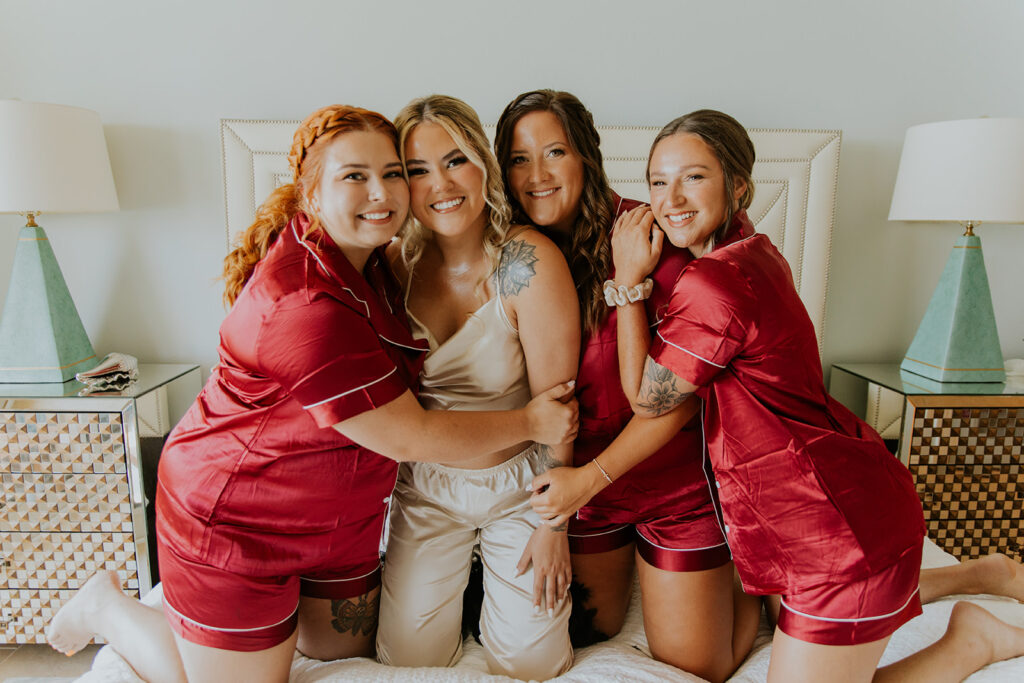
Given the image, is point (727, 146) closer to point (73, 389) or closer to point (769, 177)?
point (769, 177)

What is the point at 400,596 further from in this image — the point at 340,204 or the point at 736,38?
the point at 736,38

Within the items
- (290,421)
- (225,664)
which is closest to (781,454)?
(290,421)

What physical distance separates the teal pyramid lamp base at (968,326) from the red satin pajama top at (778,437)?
1.32m

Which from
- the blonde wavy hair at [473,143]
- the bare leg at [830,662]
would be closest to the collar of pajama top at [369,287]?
the blonde wavy hair at [473,143]

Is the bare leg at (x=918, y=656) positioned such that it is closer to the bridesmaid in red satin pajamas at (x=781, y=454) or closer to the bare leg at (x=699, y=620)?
the bridesmaid in red satin pajamas at (x=781, y=454)

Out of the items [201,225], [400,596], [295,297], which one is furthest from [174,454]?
[201,225]

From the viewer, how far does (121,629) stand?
1570 mm

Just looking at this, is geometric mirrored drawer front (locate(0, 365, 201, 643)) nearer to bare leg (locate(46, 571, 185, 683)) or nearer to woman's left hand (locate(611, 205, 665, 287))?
bare leg (locate(46, 571, 185, 683))

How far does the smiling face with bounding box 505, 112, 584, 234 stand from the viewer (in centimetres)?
156

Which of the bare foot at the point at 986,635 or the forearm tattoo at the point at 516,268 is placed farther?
the forearm tattoo at the point at 516,268

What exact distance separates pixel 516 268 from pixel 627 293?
0.89 ft

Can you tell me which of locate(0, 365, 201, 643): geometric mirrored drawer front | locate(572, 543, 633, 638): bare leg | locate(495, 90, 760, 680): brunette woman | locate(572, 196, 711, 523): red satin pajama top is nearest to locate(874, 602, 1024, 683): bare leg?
locate(495, 90, 760, 680): brunette woman

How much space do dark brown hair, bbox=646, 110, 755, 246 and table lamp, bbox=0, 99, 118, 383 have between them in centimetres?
209

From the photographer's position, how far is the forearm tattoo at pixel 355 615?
5.26 ft
